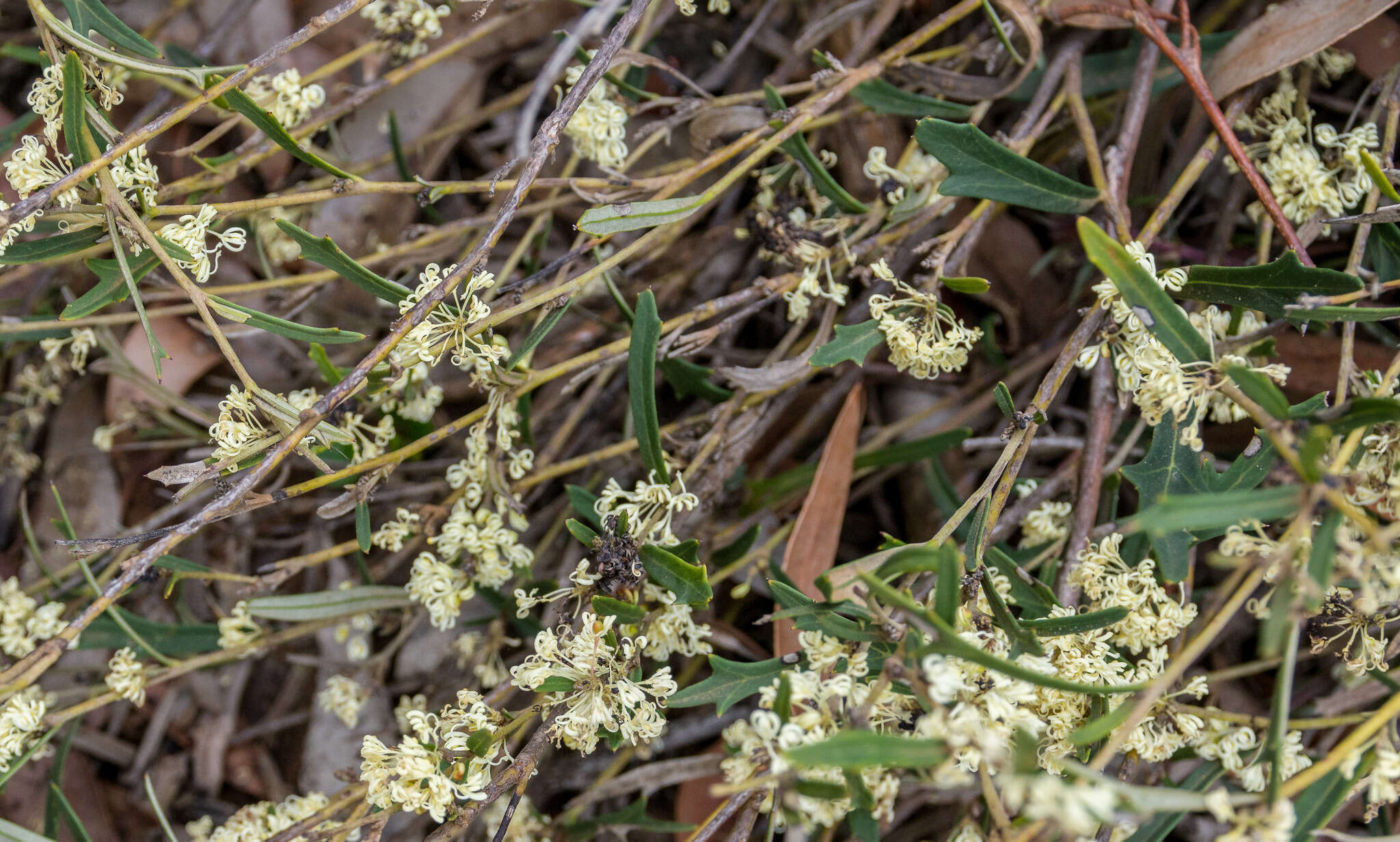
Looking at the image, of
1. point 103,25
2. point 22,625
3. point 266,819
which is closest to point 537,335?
point 103,25

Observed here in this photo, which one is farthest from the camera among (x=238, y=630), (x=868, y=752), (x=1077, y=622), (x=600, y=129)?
(x=238, y=630)

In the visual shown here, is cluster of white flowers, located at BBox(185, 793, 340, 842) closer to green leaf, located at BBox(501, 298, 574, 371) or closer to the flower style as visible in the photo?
the flower style

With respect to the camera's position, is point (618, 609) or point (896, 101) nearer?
point (618, 609)

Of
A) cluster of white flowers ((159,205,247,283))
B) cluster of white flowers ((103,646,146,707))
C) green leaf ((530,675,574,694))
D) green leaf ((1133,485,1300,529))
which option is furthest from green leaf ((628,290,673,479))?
cluster of white flowers ((103,646,146,707))

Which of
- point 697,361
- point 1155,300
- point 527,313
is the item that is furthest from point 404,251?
point 1155,300

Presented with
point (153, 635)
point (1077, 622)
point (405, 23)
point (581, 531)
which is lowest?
point (153, 635)

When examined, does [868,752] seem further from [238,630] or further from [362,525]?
[238,630]

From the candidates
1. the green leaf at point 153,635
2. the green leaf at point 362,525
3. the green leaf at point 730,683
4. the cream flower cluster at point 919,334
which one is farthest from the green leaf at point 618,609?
the green leaf at point 153,635
